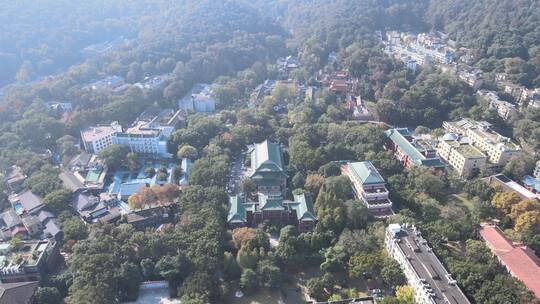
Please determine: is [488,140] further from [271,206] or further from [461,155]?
[271,206]

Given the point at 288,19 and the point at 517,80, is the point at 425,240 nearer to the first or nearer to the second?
the point at 517,80

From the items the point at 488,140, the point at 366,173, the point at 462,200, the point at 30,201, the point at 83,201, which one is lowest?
the point at 462,200

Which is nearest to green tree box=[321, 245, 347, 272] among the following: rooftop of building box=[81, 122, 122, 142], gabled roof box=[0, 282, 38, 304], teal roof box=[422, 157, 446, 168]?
teal roof box=[422, 157, 446, 168]

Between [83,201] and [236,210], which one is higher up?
[236,210]

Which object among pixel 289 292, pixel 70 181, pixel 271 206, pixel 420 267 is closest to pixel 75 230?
pixel 70 181

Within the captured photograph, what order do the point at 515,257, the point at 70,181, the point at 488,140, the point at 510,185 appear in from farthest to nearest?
1. the point at 488,140
2. the point at 70,181
3. the point at 510,185
4. the point at 515,257

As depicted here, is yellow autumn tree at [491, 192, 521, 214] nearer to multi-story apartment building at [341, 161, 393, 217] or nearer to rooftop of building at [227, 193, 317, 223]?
multi-story apartment building at [341, 161, 393, 217]

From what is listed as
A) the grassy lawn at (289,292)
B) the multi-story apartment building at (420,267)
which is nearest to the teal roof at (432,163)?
the multi-story apartment building at (420,267)
